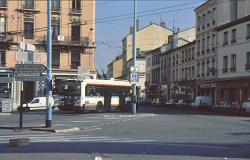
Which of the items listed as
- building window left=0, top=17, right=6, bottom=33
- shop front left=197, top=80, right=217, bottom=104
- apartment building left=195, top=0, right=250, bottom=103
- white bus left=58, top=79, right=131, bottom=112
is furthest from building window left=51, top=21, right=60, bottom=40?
shop front left=197, top=80, right=217, bottom=104

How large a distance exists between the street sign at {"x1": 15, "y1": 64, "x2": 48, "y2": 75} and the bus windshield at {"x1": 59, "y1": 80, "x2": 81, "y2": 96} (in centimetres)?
1996

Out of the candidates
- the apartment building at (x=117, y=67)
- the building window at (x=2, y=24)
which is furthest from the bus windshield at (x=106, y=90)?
the apartment building at (x=117, y=67)

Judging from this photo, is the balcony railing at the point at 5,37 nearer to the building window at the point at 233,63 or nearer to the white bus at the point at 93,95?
the white bus at the point at 93,95

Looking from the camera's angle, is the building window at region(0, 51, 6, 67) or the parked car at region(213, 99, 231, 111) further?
the building window at region(0, 51, 6, 67)

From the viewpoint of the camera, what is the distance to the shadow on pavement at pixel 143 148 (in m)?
14.7

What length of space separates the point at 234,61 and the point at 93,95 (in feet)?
72.6

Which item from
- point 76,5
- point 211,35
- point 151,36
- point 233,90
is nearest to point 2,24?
point 76,5

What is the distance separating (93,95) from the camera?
4625 cm

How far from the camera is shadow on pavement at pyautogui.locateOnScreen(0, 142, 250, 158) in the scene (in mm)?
14719

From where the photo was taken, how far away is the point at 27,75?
24.8 metres

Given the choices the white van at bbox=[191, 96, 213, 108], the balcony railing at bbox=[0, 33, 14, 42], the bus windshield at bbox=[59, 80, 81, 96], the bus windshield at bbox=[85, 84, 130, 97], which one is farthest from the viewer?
the white van at bbox=[191, 96, 213, 108]

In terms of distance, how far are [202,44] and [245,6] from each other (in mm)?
→ 10288

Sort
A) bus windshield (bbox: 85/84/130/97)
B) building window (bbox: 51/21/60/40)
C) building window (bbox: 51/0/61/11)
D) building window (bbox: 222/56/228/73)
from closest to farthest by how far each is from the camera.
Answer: bus windshield (bbox: 85/84/130/97) < building window (bbox: 51/21/60/40) < building window (bbox: 51/0/61/11) < building window (bbox: 222/56/228/73)

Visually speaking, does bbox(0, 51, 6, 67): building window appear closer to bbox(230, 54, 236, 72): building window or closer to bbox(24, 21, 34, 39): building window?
bbox(24, 21, 34, 39): building window
